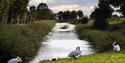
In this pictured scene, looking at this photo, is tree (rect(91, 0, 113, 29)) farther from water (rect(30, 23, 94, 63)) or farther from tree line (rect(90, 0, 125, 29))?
water (rect(30, 23, 94, 63))

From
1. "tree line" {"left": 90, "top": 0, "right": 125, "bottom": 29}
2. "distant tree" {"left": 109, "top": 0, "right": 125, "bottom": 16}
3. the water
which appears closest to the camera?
the water

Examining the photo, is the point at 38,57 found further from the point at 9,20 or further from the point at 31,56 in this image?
the point at 9,20

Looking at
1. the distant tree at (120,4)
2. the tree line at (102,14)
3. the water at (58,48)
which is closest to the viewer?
the water at (58,48)

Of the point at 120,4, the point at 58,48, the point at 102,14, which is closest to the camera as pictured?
the point at 58,48

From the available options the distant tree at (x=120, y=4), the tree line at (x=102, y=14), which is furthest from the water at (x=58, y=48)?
the tree line at (x=102, y=14)

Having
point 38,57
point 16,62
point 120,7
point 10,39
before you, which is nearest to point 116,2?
point 120,7

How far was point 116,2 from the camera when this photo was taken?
62375 mm

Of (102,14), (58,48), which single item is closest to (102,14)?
(102,14)

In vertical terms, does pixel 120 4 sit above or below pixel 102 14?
above

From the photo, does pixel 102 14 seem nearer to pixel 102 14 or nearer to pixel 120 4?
pixel 102 14

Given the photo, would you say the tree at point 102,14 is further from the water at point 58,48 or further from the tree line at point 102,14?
the water at point 58,48

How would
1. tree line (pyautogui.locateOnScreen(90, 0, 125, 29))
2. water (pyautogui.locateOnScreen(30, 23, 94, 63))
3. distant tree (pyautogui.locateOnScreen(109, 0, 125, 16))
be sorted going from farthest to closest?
tree line (pyautogui.locateOnScreen(90, 0, 125, 29)), distant tree (pyautogui.locateOnScreen(109, 0, 125, 16)), water (pyautogui.locateOnScreen(30, 23, 94, 63))

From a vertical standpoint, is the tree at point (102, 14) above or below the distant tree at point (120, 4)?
below

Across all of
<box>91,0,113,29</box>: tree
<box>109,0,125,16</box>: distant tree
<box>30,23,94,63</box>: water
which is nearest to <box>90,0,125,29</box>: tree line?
<box>91,0,113,29</box>: tree
